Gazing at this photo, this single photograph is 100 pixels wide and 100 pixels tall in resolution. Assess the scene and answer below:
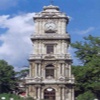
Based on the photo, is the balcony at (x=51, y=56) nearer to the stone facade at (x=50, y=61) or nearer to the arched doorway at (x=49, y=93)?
the stone facade at (x=50, y=61)

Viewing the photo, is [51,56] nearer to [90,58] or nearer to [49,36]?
[49,36]

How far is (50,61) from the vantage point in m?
43.5

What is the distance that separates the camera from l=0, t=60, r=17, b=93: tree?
1954 inches

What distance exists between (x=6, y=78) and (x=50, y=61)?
10.00 metres

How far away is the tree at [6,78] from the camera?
163 feet

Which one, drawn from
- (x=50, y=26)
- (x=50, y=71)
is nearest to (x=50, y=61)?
(x=50, y=71)

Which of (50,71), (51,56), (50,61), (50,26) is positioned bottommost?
(50,71)

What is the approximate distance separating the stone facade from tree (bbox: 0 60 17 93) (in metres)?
7.65

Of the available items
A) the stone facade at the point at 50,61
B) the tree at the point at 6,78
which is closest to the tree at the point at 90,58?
the stone facade at the point at 50,61

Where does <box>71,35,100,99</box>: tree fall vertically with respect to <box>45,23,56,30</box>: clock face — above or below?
below

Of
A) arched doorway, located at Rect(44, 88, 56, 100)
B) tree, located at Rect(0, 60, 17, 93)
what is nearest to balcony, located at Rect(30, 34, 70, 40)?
arched doorway, located at Rect(44, 88, 56, 100)

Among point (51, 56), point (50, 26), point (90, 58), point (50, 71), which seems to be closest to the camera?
point (90, 58)

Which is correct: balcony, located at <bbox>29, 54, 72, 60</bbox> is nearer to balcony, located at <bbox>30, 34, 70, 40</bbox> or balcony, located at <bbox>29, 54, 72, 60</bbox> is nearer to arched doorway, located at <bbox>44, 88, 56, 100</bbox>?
balcony, located at <bbox>30, 34, 70, 40</bbox>

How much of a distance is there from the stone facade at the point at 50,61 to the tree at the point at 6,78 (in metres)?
7.65
